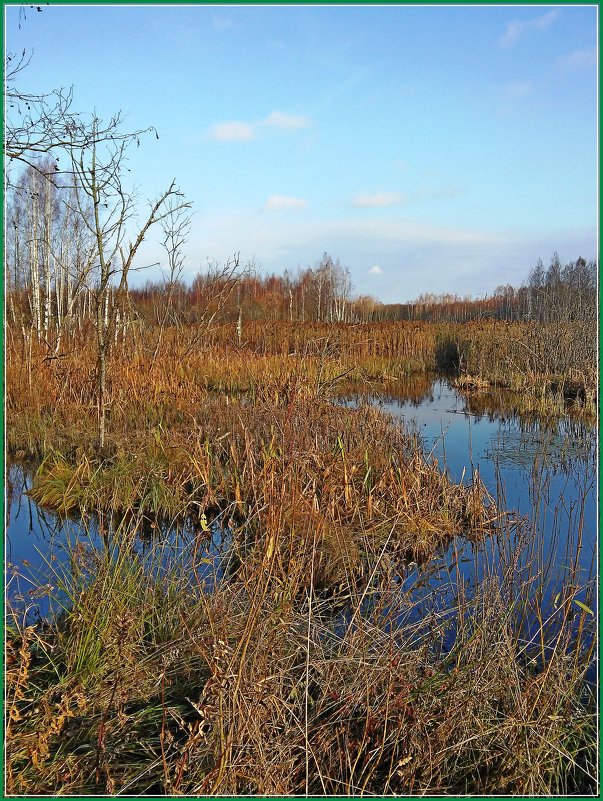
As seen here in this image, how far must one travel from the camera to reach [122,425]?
6.96 meters

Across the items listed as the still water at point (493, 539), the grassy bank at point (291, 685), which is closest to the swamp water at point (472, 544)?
the still water at point (493, 539)

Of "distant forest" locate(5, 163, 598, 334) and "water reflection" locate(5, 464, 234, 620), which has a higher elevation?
"distant forest" locate(5, 163, 598, 334)

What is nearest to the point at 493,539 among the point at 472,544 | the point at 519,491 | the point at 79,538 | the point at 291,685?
the point at 472,544

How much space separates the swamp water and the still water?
14mm

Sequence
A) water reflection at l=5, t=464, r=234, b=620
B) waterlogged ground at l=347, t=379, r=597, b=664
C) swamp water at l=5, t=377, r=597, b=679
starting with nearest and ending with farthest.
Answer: swamp water at l=5, t=377, r=597, b=679, waterlogged ground at l=347, t=379, r=597, b=664, water reflection at l=5, t=464, r=234, b=620

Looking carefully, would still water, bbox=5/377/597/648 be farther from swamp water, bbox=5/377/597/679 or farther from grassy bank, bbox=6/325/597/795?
grassy bank, bbox=6/325/597/795

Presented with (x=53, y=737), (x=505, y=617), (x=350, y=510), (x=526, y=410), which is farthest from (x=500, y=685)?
(x=526, y=410)

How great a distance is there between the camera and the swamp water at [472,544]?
3164 millimetres

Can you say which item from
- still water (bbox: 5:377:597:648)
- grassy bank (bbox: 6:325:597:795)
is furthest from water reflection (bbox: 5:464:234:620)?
grassy bank (bbox: 6:325:597:795)

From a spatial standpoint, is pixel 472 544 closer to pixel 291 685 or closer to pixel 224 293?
pixel 291 685

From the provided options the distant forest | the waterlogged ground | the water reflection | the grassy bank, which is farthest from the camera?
the distant forest

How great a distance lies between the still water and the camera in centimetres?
332

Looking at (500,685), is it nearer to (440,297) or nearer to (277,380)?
(277,380)

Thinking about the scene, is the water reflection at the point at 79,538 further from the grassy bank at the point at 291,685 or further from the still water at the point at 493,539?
the grassy bank at the point at 291,685
